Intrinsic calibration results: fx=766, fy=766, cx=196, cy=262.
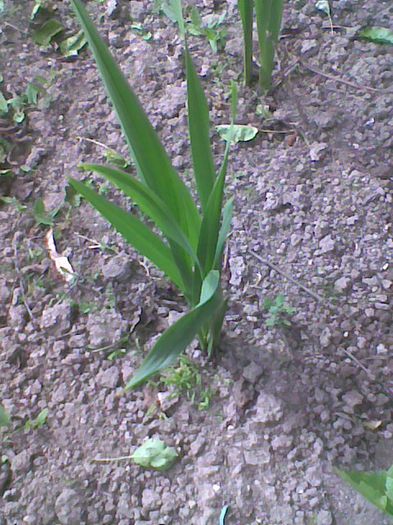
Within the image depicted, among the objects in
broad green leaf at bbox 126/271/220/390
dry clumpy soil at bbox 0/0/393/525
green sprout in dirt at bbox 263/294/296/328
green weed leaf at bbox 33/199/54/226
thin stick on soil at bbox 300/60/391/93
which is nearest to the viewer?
broad green leaf at bbox 126/271/220/390

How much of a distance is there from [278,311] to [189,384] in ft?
0.65

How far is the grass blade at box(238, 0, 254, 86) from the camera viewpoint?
1371 mm

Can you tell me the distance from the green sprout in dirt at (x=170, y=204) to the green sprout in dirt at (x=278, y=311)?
0.69 ft

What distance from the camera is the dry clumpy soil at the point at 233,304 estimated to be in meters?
1.15

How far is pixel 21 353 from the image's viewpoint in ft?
4.24

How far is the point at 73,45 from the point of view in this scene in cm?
172

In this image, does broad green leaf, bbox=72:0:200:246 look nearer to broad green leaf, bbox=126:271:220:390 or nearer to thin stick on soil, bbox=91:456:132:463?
broad green leaf, bbox=126:271:220:390

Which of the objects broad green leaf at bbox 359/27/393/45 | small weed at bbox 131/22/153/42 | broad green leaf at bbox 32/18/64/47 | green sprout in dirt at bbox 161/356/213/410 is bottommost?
green sprout in dirt at bbox 161/356/213/410

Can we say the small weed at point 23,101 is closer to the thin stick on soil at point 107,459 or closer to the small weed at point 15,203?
the small weed at point 15,203

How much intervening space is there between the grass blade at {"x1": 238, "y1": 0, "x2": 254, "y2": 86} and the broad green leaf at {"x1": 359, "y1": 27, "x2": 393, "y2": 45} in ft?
0.96

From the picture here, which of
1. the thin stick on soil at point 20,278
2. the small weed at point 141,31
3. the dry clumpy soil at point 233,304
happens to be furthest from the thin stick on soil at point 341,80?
the thin stick on soil at point 20,278

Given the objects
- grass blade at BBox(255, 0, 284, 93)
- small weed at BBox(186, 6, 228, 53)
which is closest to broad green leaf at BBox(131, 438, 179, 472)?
grass blade at BBox(255, 0, 284, 93)

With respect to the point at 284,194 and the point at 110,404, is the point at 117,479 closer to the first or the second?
the point at 110,404

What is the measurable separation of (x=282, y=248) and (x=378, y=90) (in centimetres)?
44
